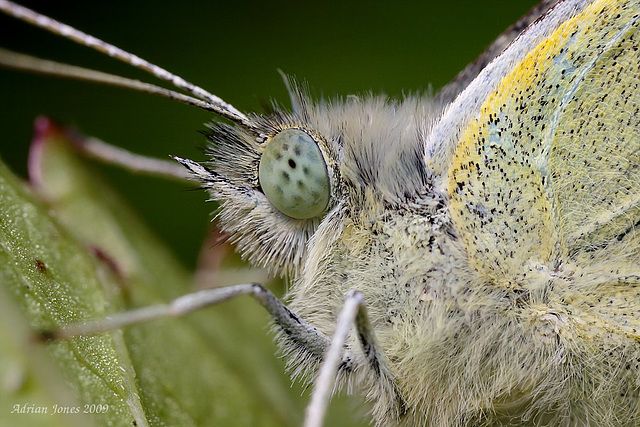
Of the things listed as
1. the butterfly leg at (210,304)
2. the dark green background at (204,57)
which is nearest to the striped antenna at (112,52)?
the butterfly leg at (210,304)

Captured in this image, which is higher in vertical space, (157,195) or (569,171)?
(569,171)

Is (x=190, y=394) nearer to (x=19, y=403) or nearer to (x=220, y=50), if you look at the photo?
(x=19, y=403)

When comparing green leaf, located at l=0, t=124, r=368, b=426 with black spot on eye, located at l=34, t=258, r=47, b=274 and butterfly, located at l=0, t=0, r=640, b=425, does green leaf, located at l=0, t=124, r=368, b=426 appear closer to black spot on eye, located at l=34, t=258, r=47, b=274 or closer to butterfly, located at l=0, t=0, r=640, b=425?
black spot on eye, located at l=34, t=258, r=47, b=274

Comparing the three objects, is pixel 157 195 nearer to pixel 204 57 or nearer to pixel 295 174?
pixel 204 57

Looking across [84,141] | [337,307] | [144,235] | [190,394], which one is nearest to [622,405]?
[337,307]

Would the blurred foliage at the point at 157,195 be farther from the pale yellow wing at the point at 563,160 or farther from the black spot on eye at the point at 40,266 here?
the pale yellow wing at the point at 563,160

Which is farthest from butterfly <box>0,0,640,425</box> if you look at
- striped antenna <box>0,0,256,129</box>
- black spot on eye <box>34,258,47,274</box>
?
black spot on eye <box>34,258,47,274</box>

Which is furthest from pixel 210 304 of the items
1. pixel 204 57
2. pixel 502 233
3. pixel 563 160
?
pixel 204 57

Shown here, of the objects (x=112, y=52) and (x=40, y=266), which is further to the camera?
(x=112, y=52)
